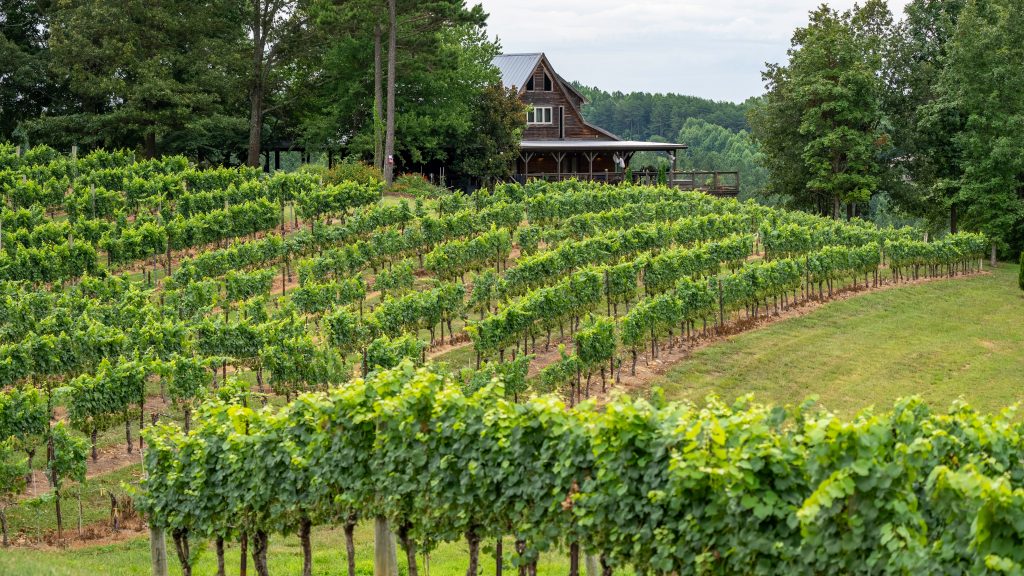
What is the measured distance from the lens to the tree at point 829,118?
171 ft

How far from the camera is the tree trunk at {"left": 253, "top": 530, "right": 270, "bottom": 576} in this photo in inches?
504

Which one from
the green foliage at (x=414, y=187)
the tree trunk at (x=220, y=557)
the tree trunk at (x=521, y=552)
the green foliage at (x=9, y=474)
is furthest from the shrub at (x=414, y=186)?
the tree trunk at (x=521, y=552)

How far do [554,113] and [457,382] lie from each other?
46671 millimetres

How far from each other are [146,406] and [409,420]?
41.9 ft

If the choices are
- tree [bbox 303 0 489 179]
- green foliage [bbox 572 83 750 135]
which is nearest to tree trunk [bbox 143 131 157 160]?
tree [bbox 303 0 489 179]

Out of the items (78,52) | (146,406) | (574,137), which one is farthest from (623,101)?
(146,406)

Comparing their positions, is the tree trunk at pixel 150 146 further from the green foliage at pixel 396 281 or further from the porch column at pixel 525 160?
the green foliage at pixel 396 281

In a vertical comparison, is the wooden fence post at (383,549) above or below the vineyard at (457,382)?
below

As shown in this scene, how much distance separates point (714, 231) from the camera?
36594 mm

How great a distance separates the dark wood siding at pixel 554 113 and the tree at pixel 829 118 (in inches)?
421

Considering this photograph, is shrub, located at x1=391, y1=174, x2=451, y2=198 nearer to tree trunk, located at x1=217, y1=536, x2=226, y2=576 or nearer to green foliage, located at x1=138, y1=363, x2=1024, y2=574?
tree trunk, located at x1=217, y1=536, x2=226, y2=576

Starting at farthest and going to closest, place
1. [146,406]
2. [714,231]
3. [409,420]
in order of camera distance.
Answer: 1. [714,231]
2. [146,406]
3. [409,420]

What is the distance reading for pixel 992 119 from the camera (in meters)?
48.1

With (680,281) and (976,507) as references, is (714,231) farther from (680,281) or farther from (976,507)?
(976,507)
